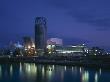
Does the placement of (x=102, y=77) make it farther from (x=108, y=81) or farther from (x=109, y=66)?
(x=109, y=66)

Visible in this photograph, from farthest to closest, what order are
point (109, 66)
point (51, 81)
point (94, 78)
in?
point (109, 66), point (94, 78), point (51, 81)

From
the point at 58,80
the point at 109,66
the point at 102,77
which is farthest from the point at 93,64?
the point at 58,80

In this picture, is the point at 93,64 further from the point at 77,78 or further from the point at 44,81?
the point at 44,81

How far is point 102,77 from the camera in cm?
8756

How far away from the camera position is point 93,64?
128 metres

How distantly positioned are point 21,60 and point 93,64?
209ft

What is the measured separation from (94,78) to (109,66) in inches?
1327

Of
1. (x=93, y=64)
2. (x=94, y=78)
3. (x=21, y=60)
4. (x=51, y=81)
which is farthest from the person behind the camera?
(x=21, y=60)

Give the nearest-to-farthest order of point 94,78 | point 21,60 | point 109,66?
point 94,78, point 109,66, point 21,60

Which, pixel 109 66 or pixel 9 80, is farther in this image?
pixel 109 66

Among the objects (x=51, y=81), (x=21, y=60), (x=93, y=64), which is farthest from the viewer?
(x=21, y=60)

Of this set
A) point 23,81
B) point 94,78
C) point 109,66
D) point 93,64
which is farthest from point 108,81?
point 93,64

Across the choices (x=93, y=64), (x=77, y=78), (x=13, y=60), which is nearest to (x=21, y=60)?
(x=13, y=60)

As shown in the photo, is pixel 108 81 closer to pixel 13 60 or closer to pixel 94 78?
pixel 94 78
